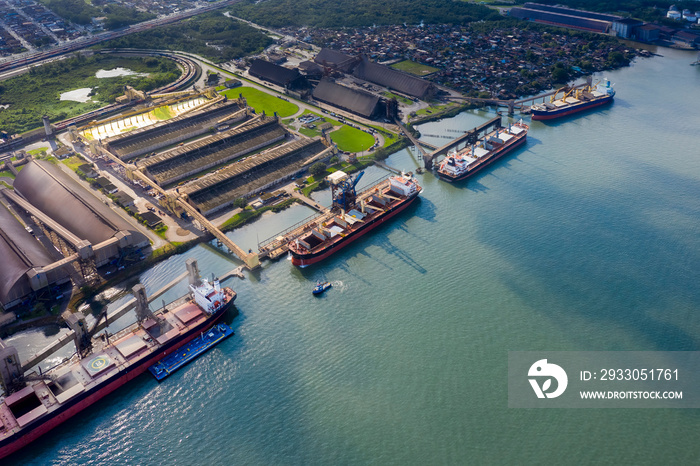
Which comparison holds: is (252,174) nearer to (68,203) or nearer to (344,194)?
(344,194)

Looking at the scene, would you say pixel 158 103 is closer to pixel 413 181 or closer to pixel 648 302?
pixel 413 181

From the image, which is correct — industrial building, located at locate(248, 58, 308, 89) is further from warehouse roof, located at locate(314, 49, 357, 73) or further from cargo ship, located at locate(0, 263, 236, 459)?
cargo ship, located at locate(0, 263, 236, 459)

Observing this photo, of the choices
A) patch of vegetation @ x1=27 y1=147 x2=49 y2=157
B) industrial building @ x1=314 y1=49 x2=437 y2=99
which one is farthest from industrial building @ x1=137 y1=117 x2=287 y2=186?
industrial building @ x1=314 y1=49 x2=437 y2=99

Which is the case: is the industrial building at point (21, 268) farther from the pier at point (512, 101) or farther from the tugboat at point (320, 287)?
the pier at point (512, 101)

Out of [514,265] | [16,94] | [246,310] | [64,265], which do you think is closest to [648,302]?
[514,265]

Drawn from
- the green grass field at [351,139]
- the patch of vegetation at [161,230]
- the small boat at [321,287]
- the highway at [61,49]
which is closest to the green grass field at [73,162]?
the patch of vegetation at [161,230]
